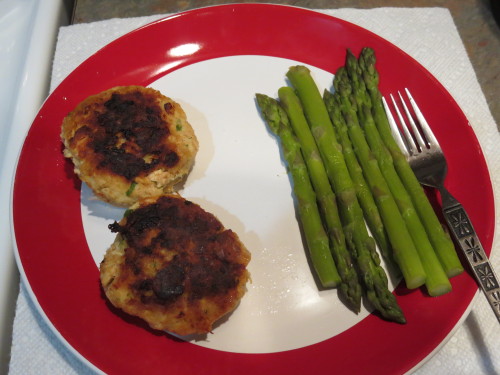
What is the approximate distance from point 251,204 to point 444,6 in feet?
8.08

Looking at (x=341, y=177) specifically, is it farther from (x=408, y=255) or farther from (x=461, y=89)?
(x=461, y=89)

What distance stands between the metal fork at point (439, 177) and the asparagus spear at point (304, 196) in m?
0.61

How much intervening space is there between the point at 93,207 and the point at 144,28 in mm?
1162

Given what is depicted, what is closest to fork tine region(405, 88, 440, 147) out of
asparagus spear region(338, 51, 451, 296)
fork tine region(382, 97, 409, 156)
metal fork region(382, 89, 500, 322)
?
metal fork region(382, 89, 500, 322)

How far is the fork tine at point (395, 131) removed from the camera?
7.52ft

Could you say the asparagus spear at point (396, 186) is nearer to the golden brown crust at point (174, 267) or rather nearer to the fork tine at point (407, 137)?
the fork tine at point (407, 137)

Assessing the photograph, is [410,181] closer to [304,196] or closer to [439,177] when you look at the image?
[439,177]

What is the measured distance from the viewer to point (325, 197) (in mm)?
2109

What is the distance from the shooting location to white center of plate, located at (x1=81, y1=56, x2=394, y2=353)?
6.26 feet

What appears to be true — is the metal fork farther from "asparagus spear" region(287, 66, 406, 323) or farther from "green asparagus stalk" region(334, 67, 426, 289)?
"asparagus spear" region(287, 66, 406, 323)

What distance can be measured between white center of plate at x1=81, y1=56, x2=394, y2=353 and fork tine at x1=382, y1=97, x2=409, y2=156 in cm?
39

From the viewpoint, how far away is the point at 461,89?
266 cm

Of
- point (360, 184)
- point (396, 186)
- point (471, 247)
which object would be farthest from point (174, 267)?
point (471, 247)

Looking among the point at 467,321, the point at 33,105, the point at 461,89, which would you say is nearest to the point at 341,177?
the point at 467,321
